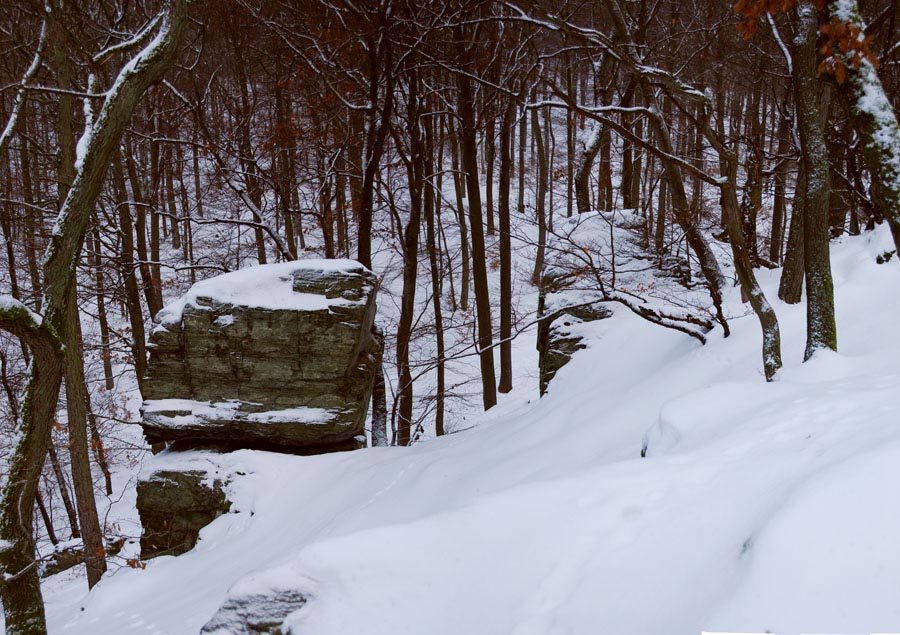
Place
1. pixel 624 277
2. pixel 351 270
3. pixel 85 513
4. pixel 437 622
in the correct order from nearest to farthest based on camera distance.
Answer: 1. pixel 437 622
2. pixel 85 513
3. pixel 351 270
4. pixel 624 277

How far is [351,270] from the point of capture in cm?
911

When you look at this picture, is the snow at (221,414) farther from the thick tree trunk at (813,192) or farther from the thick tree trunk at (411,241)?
the thick tree trunk at (813,192)

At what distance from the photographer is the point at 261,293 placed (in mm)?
8922

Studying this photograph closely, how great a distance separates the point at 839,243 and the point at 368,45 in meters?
7.96

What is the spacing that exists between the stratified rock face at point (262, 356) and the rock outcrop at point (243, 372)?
15 mm

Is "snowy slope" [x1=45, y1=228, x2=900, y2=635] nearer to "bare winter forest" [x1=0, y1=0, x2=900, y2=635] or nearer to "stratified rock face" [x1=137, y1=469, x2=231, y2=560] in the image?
"bare winter forest" [x1=0, y1=0, x2=900, y2=635]

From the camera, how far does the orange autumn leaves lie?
3494mm

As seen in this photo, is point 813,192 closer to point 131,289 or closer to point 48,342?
point 48,342

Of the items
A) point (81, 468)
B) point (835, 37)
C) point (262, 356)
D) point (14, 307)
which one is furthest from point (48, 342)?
point (835, 37)

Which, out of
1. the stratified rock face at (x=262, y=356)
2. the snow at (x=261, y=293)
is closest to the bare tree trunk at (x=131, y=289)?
the stratified rock face at (x=262, y=356)

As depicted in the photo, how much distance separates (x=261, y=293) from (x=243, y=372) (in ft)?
3.90

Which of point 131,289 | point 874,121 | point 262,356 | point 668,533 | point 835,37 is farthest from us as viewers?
point 131,289

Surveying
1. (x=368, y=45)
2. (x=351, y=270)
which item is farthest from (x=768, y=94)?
(x=351, y=270)

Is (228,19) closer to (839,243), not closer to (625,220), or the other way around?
(625,220)
